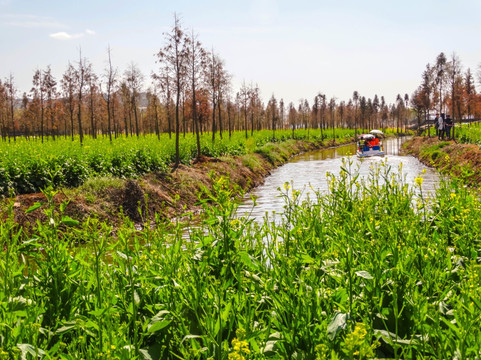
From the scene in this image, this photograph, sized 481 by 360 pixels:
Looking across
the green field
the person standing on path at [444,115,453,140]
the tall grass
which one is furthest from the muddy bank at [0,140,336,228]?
the person standing on path at [444,115,453,140]

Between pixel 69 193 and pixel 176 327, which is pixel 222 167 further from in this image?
pixel 176 327

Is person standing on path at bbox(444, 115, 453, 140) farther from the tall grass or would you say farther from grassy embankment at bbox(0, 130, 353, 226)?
the tall grass

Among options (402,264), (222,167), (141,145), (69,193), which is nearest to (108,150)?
(141,145)

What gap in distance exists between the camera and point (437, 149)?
30125 millimetres

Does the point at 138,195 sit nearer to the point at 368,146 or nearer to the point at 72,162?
the point at 72,162

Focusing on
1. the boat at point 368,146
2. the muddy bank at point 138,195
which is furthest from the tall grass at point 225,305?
the boat at point 368,146

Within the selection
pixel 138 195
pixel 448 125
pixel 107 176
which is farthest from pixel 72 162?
pixel 448 125

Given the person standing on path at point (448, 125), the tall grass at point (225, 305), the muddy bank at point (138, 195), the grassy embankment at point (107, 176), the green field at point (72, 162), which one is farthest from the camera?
the person standing on path at point (448, 125)

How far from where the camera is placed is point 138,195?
46.5ft

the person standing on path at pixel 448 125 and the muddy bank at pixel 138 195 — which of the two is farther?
the person standing on path at pixel 448 125

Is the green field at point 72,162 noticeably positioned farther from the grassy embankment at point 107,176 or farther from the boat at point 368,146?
the boat at point 368,146

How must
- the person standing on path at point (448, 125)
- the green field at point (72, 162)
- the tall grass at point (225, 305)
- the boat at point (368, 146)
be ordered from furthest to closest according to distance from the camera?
1. the boat at point (368, 146)
2. the person standing on path at point (448, 125)
3. the green field at point (72, 162)
4. the tall grass at point (225, 305)

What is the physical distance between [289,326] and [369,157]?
31.1 metres

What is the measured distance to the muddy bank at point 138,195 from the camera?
11.1 metres
